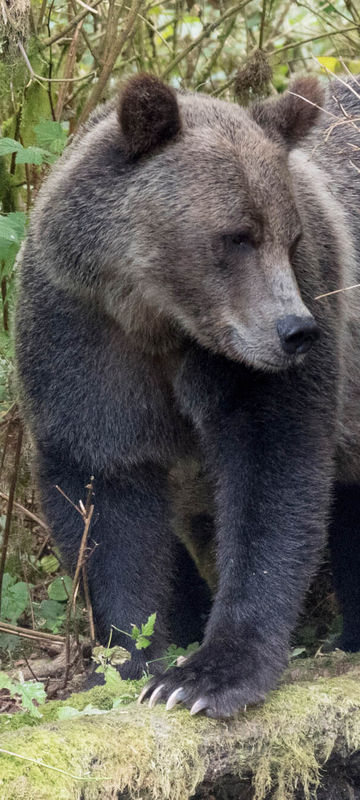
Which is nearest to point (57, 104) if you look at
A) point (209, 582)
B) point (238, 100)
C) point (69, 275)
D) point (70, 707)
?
point (238, 100)

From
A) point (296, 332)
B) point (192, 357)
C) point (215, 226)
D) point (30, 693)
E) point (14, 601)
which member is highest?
point (215, 226)

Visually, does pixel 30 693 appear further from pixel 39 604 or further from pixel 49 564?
pixel 49 564

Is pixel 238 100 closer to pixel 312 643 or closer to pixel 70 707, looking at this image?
pixel 312 643

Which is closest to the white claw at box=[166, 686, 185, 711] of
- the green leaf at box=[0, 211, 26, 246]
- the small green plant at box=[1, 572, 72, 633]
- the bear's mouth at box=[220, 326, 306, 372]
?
the bear's mouth at box=[220, 326, 306, 372]

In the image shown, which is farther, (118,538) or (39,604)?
(39,604)

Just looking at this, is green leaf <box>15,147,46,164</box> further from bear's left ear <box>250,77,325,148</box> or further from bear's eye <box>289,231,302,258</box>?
bear's eye <box>289,231,302,258</box>

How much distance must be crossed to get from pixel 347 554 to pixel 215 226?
2.64 meters

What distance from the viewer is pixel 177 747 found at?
3467 millimetres

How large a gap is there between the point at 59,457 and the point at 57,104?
10.4 ft

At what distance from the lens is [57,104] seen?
693 centimetres

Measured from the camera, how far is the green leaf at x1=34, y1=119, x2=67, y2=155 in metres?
5.75

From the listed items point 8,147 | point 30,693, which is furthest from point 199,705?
point 8,147

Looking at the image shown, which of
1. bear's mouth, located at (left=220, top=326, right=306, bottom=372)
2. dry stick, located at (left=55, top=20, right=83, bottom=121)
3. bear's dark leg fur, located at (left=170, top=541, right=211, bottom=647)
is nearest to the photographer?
bear's mouth, located at (left=220, top=326, right=306, bottom=372)

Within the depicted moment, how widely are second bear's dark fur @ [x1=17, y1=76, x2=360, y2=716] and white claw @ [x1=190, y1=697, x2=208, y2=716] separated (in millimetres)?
11
